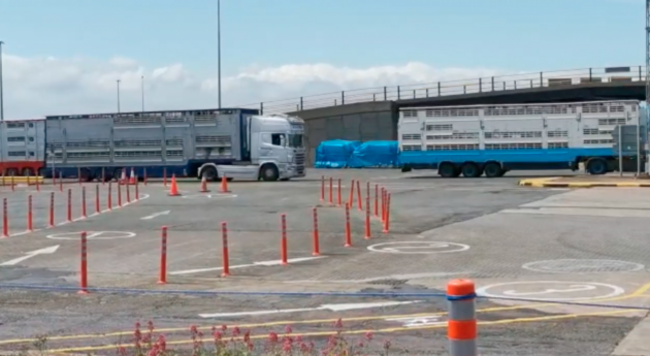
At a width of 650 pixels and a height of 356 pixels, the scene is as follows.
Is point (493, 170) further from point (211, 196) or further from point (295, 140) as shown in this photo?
point (211, 196)

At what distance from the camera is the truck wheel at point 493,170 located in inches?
2047

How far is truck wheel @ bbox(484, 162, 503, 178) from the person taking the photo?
5200 centimetres

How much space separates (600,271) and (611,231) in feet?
21.5

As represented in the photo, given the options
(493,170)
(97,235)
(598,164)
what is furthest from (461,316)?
(493,170)

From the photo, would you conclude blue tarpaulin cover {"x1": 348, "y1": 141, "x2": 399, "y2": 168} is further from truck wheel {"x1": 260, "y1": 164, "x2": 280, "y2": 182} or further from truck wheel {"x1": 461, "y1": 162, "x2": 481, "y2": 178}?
truck wheel {"x1": 260, "y1": 164, "x2": 280, "y2": 182}

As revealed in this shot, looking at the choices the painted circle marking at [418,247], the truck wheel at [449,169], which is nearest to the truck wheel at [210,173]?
the truck wheel at [449,169]

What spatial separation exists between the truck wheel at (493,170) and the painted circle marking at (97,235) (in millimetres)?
31719

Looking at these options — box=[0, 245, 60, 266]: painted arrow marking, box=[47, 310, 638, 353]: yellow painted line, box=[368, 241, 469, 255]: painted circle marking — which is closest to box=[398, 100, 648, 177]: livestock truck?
box=[368, 241, 469, 255]: painted circle marking

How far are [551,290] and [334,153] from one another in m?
61.8

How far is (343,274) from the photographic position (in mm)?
15617

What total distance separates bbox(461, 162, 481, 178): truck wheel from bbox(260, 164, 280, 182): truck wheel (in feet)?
32.0

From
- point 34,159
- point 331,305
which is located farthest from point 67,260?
point 34,159

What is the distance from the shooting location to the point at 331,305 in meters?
12.1

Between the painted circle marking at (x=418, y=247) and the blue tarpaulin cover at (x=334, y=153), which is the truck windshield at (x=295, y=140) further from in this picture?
the painted circle marking at (x=418, y=247)
